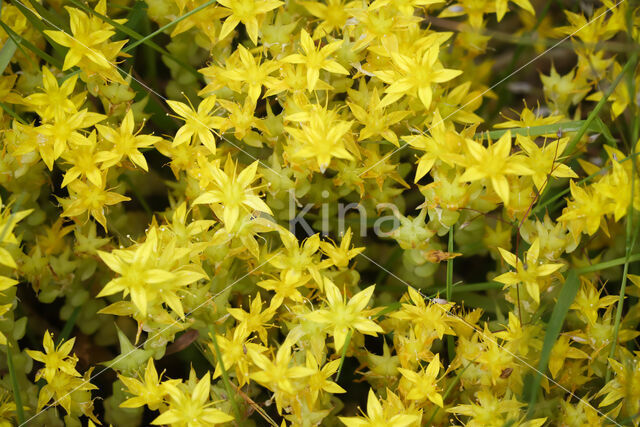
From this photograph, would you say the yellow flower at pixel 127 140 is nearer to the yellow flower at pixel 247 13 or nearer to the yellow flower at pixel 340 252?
the yellow flower at pixel 247 13

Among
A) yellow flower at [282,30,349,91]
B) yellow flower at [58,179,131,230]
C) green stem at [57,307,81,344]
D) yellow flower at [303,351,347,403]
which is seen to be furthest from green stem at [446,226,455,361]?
green stem at [57,307,81,344]

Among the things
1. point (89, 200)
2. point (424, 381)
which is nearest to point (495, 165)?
point (424, 381)

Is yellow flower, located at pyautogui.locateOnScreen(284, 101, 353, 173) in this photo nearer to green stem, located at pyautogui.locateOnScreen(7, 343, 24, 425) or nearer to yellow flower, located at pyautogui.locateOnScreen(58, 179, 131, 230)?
yellow flower, located at pyautogui.locateOnScreen(58, 179, 131, 230)

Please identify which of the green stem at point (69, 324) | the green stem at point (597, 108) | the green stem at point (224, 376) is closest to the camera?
the green stem at point (224, 376)

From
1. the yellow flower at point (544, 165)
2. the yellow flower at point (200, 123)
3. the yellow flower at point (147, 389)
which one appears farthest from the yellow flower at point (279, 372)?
the yellow flower at point (544, 165)

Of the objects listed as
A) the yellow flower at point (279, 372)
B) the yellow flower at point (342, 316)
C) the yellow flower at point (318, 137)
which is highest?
the yellow flower at point (318, 137)

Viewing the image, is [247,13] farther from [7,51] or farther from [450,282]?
[450,282]

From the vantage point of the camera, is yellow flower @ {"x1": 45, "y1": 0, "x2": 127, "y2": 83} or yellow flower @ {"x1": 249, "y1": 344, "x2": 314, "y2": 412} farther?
yellow flower @ {"x1": 45, "y1": 0, "x2": 127, "y2": 83}
